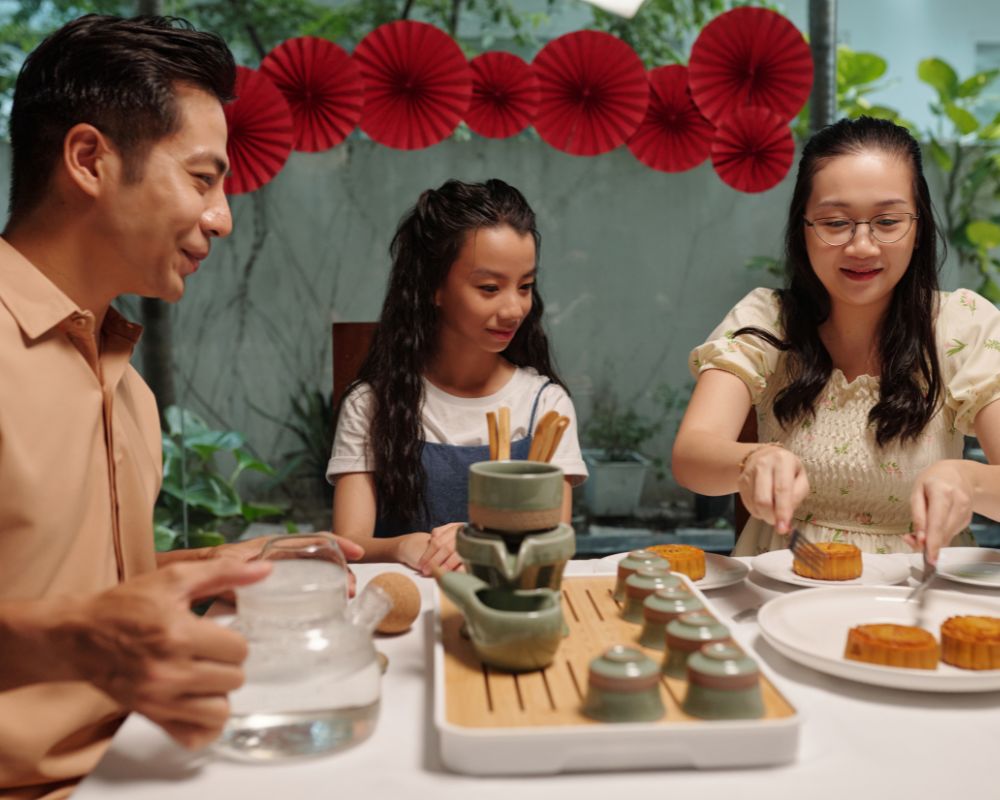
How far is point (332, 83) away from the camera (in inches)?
109

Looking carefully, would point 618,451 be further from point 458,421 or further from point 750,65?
point 458,421

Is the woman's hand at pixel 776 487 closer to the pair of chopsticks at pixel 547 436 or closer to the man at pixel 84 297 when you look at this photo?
the pair of chopsticks at pixel 547 436

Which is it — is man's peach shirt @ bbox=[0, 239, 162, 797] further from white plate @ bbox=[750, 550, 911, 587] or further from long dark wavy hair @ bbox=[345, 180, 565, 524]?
white plate @ bbox=[750, 550, 911, 587]

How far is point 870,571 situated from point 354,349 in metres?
1.35

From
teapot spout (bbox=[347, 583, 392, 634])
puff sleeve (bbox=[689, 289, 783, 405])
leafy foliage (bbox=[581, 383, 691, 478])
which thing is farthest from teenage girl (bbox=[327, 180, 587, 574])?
leafy foliage (bbox=[581, 383, 691, 478])

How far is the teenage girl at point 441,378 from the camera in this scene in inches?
78.4

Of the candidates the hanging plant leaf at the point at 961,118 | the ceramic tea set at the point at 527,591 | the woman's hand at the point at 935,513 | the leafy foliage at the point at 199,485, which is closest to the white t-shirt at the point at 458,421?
the woman's hand at the point at 935,513

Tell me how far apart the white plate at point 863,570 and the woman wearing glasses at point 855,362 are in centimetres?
24

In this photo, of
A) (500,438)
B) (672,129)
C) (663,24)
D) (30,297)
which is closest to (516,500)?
(500,438)

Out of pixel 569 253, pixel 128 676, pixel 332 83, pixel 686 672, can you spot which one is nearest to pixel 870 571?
pixel 686 672

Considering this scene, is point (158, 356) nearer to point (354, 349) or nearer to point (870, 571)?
point (354, 349)

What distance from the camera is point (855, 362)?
1.95 metres

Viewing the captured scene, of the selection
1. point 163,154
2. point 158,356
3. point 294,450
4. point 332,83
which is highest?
point 332,83

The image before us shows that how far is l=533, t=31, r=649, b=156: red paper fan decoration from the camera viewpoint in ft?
9.41
